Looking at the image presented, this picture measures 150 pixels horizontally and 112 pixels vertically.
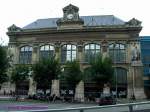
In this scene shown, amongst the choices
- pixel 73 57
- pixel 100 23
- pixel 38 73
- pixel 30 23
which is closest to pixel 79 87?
pixel 73 57

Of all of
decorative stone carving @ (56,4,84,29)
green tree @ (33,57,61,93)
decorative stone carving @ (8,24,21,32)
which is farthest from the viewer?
decorative stone carving @ (8,24,21,32)

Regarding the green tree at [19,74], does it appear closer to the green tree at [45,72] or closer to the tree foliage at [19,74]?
the tree foliage at [19,74]

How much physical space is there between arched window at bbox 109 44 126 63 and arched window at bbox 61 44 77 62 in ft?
23.3

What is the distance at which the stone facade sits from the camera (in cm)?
5141

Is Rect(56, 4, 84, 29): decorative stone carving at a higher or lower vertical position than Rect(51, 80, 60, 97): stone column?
higher

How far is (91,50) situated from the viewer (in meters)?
53.6

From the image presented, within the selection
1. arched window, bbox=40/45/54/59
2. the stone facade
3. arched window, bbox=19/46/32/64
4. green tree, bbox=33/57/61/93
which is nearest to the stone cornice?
the stone facade

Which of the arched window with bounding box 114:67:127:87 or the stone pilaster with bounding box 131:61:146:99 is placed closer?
the stone pilaster with bounding box 131:61:146:99

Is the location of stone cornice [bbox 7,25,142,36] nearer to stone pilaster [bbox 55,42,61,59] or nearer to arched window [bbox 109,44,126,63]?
stone pilaster [bbox 55,42,61,59]

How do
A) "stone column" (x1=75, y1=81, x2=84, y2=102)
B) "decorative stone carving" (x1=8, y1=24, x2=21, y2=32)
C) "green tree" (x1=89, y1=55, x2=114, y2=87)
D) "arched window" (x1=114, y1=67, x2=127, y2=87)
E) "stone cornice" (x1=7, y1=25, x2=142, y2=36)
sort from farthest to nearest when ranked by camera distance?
"decorative stone carving" (x1=8, y1=24, x2=21, y2=32)
"stone cornice" (x1=7, y1=25, x2=142, y2=36)
"arched window" (x1=114, y1=67, x2=127, y2=87)
"stone column" (x1=75, y1=81, x2=84, y2=102)
"green tree" (x1=89, y1=55, x2=114, y2=87)

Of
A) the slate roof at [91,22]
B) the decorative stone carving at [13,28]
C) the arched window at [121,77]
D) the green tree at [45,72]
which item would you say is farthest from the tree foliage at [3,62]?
the slate roof at [91,22]

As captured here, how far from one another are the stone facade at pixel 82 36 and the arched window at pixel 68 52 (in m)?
0.60

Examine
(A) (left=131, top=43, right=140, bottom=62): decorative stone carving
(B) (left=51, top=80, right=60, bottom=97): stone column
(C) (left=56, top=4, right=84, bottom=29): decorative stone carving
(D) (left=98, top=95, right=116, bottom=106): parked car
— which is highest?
(C) (left=56, top=4, right=84, bottom=29): decorative stone carving

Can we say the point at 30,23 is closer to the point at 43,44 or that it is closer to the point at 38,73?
the point at 43,44
